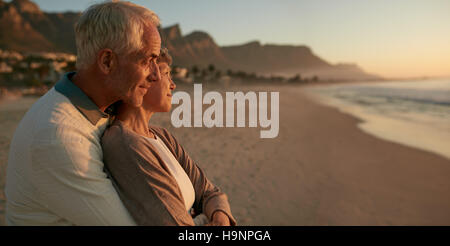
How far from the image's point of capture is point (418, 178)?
23.6ft

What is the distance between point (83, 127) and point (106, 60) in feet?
1.11

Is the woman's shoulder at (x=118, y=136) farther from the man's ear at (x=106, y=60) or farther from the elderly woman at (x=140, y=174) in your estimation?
the man's ear at (x=106, y=60)

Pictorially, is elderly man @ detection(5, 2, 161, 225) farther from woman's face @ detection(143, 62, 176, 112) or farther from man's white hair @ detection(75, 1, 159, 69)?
woman's face @ detection(143, 62, 176, 112)

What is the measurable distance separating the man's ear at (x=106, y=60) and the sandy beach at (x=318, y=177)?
13.0 ft

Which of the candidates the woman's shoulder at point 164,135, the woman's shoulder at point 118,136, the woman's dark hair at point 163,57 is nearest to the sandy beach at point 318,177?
the woman's shoulder at point 164,135

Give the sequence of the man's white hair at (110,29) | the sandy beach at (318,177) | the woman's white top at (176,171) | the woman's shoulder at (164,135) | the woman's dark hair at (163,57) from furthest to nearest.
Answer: the sandy beach at (318,177)
the woman's shoulder at (164,135)
the woman's dark hair at (163,57)
the woman's white top at (176,171)
the man's white hair at (110,29)

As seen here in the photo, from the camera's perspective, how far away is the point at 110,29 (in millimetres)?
1370

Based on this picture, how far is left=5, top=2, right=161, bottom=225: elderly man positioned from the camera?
4.02 feet

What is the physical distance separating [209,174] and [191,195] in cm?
483

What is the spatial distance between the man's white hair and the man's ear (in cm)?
2

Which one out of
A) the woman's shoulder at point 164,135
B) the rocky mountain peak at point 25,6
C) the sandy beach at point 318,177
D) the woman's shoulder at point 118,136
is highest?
the rocky mountain peak at point 25,6

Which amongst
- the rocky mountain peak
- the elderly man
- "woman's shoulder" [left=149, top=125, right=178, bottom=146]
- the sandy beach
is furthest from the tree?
the elderly man

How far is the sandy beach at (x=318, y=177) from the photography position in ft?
17.5
